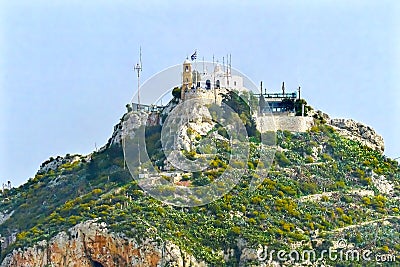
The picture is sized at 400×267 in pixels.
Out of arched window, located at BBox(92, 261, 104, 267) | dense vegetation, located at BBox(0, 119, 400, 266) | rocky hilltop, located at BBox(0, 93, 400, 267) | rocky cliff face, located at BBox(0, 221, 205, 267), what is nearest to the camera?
rocky cliff face, located at BBox(0, 221, 205, 267)

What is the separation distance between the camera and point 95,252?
354 ft

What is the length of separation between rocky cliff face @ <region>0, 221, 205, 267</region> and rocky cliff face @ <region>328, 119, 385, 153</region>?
82.0 ft

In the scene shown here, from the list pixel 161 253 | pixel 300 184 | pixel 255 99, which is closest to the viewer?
pixel 161 253

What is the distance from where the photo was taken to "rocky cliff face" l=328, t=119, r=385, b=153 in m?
125

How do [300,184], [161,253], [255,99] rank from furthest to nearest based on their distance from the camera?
[255,99]
[300,184]
[161,253]

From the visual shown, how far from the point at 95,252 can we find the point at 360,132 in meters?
28.4

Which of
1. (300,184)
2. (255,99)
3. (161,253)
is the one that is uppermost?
(255,99)

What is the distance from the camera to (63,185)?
122375mm

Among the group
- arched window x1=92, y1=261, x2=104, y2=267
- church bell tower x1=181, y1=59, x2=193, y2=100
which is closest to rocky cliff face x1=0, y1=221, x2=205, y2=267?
arched window x1=92, y1=261, x2=104, y2=267

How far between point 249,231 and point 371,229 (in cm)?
894

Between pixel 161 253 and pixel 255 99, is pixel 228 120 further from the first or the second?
pixel 161 253

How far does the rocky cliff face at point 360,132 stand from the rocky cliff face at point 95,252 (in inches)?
985

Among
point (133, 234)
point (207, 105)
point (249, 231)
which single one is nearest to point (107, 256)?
point (133, 234)

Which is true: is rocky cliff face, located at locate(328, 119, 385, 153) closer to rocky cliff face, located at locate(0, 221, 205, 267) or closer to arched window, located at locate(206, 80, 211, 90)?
arched window, located at locate(206, 80, 211, 90)
